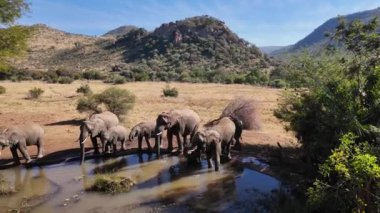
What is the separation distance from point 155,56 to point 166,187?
214ft

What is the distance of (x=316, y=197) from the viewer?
763 centimetres

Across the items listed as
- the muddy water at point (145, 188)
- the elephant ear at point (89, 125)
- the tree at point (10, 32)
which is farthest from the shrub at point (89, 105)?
the muddy water at point (145, 188)

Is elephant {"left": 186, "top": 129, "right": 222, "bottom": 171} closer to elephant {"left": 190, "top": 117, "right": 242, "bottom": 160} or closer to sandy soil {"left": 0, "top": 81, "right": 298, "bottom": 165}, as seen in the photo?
elephant {"left": 190, "top": 117, "right": 242, "bottom": 160}

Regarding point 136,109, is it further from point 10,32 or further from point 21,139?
point 21,139

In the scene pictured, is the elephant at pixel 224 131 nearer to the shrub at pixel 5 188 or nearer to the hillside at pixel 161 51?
the shrub at pixel 5 188

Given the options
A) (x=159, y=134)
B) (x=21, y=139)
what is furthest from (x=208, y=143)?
(x=21, y=139)

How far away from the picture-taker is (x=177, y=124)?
1741cm

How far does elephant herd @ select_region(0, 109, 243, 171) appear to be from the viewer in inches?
577

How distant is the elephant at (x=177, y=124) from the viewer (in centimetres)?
1677

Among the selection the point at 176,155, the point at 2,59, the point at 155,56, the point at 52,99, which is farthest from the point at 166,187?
the point at 155,56

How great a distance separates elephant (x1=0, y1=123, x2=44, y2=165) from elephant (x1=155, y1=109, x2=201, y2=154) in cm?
440

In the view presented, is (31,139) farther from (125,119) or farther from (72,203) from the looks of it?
(125,119)

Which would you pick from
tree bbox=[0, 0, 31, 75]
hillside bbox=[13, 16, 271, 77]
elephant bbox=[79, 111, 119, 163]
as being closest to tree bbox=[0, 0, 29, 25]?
tree bbox=[0, 0, 31, 75]

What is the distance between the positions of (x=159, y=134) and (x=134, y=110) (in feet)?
39.1
